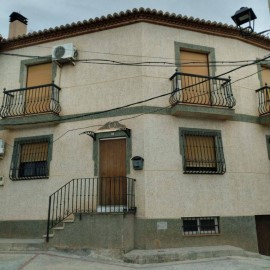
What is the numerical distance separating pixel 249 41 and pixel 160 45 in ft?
11.1

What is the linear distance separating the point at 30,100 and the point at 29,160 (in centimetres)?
195

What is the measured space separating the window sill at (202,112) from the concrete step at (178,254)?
362cm

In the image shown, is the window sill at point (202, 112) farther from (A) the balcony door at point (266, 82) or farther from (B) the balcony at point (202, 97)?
(A) the balcony door at point (266, 82)

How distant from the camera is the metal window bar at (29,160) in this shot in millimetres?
9195

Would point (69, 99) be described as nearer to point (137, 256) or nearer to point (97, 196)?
point (97, 196)

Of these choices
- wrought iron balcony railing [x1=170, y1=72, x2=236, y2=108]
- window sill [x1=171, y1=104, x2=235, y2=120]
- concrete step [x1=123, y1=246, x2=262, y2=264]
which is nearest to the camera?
concrete step [x1=123, y1=246, x2=262, y2=264]

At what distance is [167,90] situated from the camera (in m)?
8.85

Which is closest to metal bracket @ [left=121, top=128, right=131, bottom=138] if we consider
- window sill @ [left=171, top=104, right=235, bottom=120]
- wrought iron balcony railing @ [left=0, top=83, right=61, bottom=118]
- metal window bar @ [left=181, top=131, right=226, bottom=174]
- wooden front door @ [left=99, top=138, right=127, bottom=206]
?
wooden front door @ [left=99, top=138, right=127, bottom=206]

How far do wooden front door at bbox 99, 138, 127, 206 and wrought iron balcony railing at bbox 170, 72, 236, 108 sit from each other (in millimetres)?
2321

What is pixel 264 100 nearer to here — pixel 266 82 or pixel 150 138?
pixel 266 82

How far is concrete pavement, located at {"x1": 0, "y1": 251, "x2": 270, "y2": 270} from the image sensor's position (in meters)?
6.18

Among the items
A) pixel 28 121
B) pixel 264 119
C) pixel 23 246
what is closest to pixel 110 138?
pixel 28 121

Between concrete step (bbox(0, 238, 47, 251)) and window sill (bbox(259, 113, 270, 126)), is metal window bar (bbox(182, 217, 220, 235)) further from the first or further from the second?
concrete step (bbox(0, 238, 47, 251))

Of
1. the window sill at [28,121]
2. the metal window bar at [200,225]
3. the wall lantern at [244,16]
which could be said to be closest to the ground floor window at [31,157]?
the window sill at [28,121]
